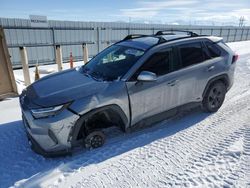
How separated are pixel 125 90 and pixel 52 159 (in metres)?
1.58

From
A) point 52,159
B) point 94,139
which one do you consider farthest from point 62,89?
point 52,159

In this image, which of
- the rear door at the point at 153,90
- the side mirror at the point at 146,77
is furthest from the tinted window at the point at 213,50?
the side mirror at the point at 146,77

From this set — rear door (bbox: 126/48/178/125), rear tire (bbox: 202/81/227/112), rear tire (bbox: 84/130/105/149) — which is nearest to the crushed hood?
rear door (bbox: 126/48/178/125)

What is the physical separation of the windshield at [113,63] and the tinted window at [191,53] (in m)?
0.91

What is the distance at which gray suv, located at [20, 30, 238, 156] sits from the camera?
3.25m

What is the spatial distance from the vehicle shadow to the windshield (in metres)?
1.13

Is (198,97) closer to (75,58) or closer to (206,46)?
(206,46)

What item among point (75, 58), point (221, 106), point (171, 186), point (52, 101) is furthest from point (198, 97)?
point (75, 58)

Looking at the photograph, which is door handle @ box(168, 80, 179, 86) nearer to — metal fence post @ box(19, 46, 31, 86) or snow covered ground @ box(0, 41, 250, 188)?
snow covered ground @ box(0, 41, 250, 188)

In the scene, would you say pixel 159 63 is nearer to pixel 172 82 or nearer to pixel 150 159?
pixel 172 82

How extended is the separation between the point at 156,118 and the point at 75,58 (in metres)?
11.2

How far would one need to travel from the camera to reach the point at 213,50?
4.89m

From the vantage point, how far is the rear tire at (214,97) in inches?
192

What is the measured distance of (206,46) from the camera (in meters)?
4.81
